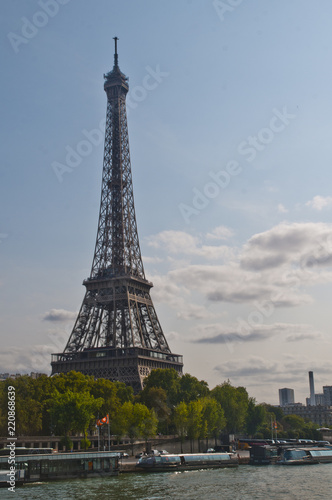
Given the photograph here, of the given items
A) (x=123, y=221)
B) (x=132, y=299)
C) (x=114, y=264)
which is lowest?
(x=132, y=299)

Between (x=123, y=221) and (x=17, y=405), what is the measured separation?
66.7 metres

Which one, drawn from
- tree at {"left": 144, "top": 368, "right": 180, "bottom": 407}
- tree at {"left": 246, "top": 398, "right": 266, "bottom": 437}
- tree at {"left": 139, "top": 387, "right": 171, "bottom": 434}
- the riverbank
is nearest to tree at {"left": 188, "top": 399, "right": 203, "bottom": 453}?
tree at {"left": 139, "top": 387, "right": 171, "bottom": 434}

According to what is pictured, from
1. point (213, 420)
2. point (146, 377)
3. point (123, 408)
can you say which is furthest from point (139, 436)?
point (146, 377)

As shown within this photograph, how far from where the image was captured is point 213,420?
107375 millimetres

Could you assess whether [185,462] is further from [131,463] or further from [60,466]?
[60,466]

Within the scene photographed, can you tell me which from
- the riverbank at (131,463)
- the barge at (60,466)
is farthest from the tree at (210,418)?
the barge at (60,466)

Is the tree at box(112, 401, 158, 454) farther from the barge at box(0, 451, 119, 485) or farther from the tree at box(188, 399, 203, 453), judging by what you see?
the barge at box(0, 451, 119, 485)

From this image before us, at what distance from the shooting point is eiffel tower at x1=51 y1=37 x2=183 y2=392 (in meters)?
125

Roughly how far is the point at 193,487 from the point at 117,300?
262 feet

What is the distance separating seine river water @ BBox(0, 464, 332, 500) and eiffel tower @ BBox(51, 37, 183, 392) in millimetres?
55665

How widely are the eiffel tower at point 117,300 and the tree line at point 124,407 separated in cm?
937

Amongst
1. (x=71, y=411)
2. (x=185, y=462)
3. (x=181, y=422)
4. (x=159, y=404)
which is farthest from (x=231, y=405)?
(x=185, y=462)

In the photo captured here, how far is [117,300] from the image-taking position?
132625mm

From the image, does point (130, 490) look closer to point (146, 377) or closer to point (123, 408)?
point (123, 408)
